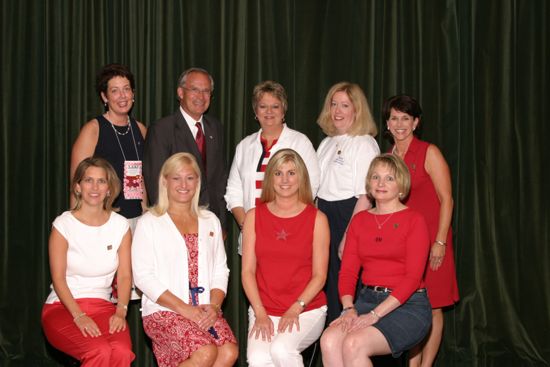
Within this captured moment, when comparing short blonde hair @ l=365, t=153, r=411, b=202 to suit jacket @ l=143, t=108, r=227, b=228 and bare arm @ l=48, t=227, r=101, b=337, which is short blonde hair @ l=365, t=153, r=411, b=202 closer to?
suit jacket @ l=143, t=108, r=227, b=228

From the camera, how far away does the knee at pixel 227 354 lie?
3.17 metres

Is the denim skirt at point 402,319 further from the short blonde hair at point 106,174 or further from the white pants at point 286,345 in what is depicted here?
the short blonde hair at point 106,174

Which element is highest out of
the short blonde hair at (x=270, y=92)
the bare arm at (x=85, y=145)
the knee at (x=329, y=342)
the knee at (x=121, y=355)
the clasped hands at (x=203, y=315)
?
the short blonde hair at (x=270, y=92)

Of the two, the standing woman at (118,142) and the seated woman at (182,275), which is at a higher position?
the standing woman at (118,142)

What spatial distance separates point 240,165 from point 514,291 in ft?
6.86

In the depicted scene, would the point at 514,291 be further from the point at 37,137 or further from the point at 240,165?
the point at 37,137

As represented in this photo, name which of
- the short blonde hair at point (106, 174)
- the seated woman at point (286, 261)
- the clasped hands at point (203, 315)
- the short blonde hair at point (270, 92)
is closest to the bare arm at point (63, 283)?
the short blonde hair at point (106, 174)

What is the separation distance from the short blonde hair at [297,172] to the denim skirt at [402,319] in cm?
57

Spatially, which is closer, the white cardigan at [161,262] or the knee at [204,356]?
the knee at [204,356]

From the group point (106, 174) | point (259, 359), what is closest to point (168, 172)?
point (106, 174)

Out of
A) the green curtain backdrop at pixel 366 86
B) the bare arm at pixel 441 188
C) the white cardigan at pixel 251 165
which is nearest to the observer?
the bare arm at pixel 441 188

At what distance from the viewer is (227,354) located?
3176mm

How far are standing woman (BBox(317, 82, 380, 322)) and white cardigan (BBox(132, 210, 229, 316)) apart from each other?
88 centimetres

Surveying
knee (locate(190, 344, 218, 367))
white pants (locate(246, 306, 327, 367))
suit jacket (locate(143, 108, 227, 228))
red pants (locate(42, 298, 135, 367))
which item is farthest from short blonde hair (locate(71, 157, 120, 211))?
white pants (locate(246, 306, 327, 367))
